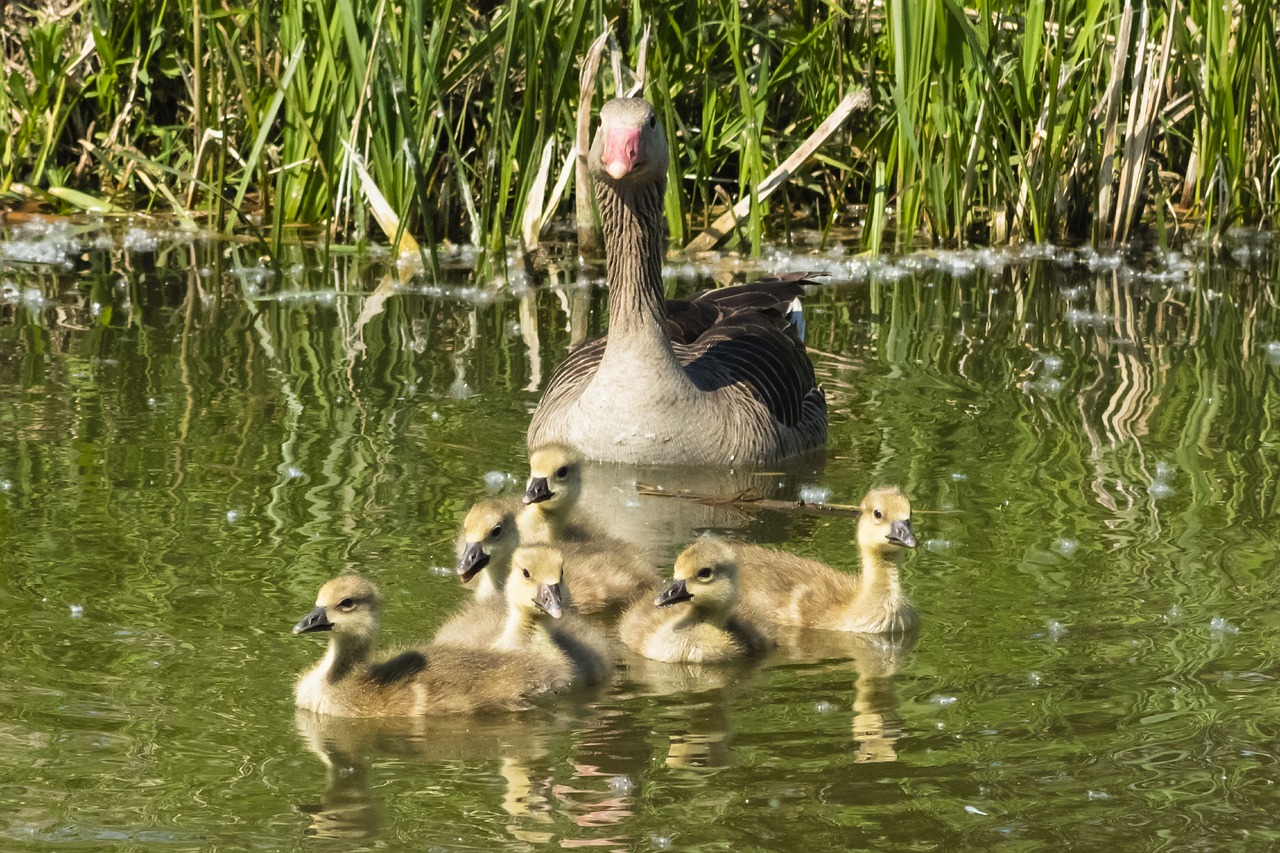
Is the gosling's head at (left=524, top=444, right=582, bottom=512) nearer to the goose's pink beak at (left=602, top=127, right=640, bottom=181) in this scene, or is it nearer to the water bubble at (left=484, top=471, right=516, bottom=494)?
the water bubble at (left=484, top=471, right=516, bottom=494)

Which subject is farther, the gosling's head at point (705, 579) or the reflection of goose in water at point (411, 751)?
the gosling's head at point (705, 579)

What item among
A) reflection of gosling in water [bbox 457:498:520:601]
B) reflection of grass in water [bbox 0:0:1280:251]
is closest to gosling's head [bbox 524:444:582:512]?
reflection of gosling in water [bbox 457:498:520:601]

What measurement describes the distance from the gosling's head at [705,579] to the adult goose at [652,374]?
2.24 m

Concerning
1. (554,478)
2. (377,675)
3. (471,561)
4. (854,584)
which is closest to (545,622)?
(471,561)

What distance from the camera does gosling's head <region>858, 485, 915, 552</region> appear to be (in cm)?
618

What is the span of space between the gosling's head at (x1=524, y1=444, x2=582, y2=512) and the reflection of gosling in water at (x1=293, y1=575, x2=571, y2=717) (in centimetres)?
122

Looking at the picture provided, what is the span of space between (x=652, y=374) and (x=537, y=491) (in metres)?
1.90

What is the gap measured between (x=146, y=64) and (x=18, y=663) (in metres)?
9.33

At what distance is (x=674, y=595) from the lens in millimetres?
5891

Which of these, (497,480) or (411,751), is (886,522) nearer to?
(411,751)

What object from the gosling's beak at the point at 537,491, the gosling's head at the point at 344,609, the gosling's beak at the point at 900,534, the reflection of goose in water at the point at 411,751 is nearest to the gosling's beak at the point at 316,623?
the gosling's head at the point at 344,609

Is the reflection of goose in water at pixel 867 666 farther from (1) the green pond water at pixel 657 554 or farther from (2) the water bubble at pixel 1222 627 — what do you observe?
(2) the water bubble at pixel 1222 627

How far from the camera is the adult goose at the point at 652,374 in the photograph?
8.45m

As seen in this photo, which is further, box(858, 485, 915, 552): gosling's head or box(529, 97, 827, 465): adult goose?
box(529, 97, 827, 465): adult goose
